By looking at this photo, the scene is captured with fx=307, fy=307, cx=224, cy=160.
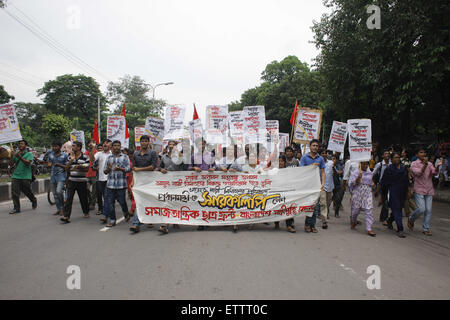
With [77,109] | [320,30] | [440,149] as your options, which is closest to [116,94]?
[77,109]

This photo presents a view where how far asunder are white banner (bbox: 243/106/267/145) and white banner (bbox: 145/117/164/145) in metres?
A: 2.85

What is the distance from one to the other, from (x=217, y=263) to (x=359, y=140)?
4426 mm

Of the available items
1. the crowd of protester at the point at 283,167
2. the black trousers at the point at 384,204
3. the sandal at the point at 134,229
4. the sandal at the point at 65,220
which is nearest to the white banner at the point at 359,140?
the crowd of protester at the point at 283,167

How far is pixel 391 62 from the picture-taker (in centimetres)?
1119

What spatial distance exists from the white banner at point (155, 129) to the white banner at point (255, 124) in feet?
9.36

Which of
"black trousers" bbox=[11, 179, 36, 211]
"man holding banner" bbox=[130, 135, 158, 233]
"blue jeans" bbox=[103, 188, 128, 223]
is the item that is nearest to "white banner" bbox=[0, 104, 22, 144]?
"black trousers" bbox=[11, 179, 36, 211]

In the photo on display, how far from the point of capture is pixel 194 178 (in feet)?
21.5

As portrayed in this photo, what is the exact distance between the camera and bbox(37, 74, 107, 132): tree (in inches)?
1982

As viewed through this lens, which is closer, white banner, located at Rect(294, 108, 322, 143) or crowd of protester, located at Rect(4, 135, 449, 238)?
crowd of protester, located at Rect(4, 135, 449, 238)

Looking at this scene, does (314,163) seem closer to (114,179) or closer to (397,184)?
(397,184)

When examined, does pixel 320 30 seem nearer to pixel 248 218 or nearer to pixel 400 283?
pixel 248 218

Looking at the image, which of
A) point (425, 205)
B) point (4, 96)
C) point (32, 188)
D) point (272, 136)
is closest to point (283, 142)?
point (272, 136)

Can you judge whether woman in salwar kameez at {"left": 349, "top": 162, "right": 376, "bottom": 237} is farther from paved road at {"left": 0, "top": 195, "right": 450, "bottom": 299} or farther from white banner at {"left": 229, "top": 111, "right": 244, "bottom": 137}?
white banner at {"left": 229, "top": 111, "right": 244, "bottom": 137}

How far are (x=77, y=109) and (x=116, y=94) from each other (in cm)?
679
